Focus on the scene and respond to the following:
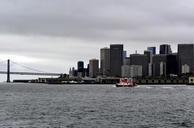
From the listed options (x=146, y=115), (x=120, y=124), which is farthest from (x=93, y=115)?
(x=120, y=124)

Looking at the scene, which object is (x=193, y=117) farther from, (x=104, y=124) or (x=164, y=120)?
(x=104, y=124)

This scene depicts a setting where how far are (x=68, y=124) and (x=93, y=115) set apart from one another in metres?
11.1

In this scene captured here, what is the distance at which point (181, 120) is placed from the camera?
59.7 m

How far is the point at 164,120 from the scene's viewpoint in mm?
59594

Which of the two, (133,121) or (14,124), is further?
(133,121)

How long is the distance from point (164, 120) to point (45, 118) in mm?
13301

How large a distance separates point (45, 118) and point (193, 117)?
17.3m

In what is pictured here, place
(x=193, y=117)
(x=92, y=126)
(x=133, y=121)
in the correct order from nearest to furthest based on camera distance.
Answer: (x=92, y=126)
(x=133, y=121)
(x=193, y=117)

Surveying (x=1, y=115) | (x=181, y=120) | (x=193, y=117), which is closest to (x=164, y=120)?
(x=181, y=120)

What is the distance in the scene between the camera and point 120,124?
55531 mm

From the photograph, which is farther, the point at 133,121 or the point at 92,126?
the point at 133,121

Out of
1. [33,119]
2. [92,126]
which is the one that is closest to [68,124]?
[92,126]

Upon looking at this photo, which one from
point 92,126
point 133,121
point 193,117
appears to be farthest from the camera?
point 193,117

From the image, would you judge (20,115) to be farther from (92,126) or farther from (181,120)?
(181,120)
